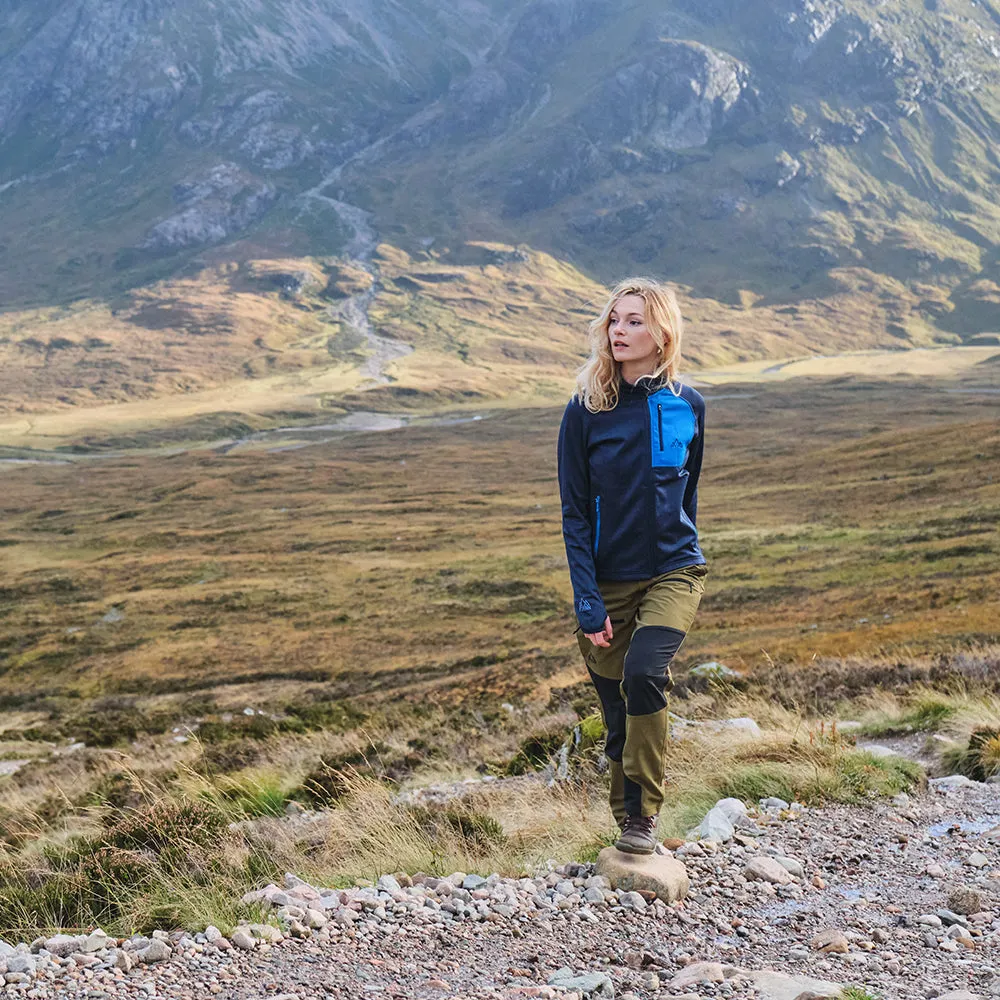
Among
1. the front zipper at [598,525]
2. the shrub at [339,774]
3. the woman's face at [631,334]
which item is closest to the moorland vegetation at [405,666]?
the shrub at [339,774]

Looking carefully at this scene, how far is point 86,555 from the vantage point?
75938 millimetres

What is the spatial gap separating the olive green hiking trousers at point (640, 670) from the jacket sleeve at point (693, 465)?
0.46 m

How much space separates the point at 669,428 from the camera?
235 inches

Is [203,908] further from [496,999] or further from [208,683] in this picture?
[208,683]

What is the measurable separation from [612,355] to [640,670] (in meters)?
1.99

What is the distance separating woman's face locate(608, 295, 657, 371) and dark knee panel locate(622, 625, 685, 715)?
169cm

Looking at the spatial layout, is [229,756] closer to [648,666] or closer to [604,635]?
[604,635]

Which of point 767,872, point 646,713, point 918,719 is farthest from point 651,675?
point 918,719

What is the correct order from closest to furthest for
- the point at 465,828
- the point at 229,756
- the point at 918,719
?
the point at 465,828
the point at 918,719
the point at 229,756

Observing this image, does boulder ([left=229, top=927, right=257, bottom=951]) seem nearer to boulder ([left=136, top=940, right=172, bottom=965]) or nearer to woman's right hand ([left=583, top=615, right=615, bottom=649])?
boulder ([left=136, top=940, right=172, bottom=965])

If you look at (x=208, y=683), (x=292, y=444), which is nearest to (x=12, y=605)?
(x=208, y=683)

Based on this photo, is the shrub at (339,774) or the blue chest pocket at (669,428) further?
the shrub at (339,774)

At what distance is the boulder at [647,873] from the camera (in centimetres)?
558

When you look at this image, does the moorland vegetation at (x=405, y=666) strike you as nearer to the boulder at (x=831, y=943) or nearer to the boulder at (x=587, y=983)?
the boulder at (x=587, y=983)
